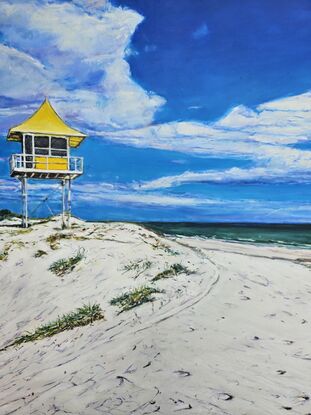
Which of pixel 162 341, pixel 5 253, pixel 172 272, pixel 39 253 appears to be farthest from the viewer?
pixel 5 253

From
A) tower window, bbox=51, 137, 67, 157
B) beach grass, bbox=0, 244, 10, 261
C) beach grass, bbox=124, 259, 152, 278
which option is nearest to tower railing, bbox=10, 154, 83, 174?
tower window, bbox=51, 137, 67, 157

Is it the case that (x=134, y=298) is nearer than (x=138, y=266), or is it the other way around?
(x=134, y=298)

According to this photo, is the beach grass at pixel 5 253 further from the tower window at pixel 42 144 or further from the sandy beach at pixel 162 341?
the tower window at pixel 42 144

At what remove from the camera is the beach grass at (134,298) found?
404 centimetres

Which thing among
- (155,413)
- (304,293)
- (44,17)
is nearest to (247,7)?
(44,17)

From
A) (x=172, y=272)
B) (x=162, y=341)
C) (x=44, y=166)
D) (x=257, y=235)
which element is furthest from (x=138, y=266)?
(x=257, y=235)

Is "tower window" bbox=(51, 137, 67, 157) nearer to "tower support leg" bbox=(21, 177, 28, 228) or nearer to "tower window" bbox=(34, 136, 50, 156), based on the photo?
"tower window" bbox=(34, 136, 50, 156)

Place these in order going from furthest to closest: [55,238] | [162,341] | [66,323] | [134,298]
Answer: [55,238]
[134,298]
[66,323]
[162,341]

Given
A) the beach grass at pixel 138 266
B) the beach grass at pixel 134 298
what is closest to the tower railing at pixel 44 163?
the beach grass at pixel 138 266

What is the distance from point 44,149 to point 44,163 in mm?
336

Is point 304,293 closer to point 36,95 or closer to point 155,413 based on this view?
point 155,413

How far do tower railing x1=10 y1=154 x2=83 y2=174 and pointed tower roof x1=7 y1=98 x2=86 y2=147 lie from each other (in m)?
0.56

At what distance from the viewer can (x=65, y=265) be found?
5.86 metres

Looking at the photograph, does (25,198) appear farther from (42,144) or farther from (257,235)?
(257,235)
